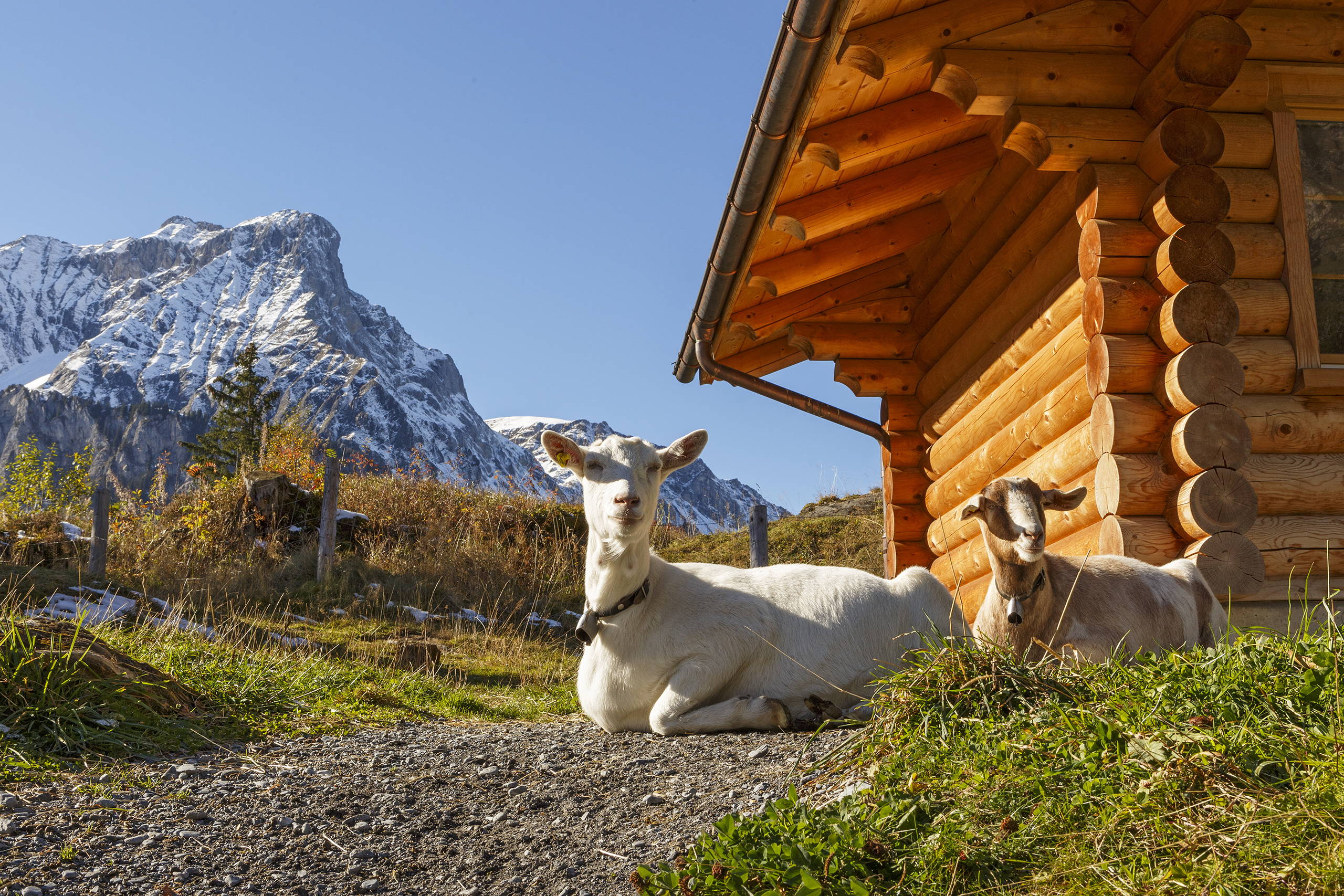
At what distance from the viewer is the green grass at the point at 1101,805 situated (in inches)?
90.6

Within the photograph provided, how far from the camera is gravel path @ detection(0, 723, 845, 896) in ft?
10.3

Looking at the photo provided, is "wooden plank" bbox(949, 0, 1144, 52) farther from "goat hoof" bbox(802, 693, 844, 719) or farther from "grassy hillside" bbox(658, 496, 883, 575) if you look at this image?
"grassy hillside" bbox(658, 496, 883, 575)

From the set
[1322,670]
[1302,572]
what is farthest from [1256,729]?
[1302,572]

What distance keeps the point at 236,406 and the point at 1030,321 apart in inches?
1787

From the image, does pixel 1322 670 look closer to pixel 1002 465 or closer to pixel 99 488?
pixel 1002 465

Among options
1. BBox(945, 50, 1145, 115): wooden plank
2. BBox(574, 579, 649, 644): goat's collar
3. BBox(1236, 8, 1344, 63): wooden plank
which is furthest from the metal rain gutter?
BBox(1236, 8, 1344, 63): wooden plank

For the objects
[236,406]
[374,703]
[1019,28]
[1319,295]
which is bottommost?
[374,703]

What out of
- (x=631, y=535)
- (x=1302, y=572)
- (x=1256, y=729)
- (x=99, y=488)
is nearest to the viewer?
(x=1256, y=729)

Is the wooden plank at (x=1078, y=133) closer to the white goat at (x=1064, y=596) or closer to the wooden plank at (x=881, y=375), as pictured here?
the white goat at (x=1064, y=596)

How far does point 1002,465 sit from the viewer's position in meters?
8.10

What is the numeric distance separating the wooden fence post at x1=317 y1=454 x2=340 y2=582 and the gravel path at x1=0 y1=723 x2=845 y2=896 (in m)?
9.58

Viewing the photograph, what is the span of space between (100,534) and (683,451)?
11828mm

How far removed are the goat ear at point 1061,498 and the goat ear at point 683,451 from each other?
1.93 m

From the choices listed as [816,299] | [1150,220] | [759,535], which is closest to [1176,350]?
[1150,220]
